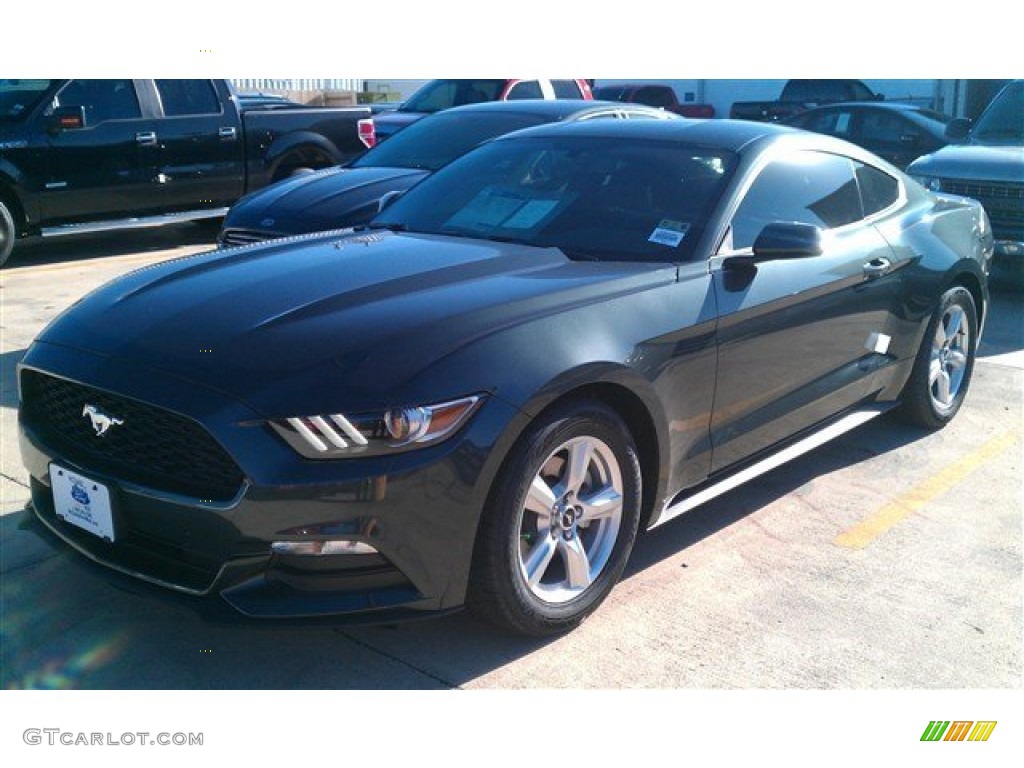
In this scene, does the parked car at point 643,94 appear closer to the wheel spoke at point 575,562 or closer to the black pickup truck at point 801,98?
the black pickup truck at point 801,98

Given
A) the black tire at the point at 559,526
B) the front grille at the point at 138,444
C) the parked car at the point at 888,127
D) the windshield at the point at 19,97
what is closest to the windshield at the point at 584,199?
the black tire at the point at 559,526

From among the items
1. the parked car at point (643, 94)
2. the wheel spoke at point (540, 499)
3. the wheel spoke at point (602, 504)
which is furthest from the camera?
the parked car at point (643, 94)

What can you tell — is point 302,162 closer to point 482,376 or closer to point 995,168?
point 995,168

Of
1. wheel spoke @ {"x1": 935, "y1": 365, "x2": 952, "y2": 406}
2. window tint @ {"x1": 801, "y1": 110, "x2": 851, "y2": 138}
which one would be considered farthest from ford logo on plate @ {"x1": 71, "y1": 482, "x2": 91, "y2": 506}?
window tint @ {"x1": 801, "y1": 110, "x2": 851, "y2": 138}

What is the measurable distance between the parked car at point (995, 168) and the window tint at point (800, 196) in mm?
4351

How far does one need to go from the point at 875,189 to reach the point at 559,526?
2.76 meters

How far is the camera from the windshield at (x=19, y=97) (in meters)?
9.06

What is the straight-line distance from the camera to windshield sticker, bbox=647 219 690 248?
4.03 meters

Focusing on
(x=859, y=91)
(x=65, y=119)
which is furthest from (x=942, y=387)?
(x=859, y=91)

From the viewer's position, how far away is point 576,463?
340 centimetres

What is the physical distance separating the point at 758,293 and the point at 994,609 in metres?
1.42

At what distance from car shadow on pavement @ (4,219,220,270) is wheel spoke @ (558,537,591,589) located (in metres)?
7.61
